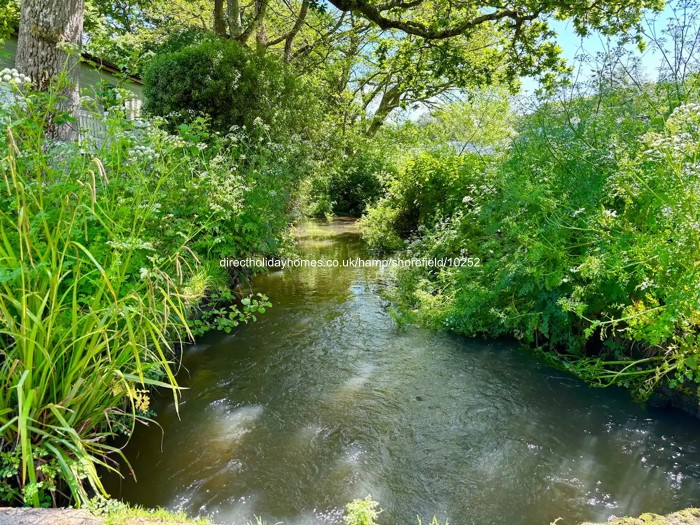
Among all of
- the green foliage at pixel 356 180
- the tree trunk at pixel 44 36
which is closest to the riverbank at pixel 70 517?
the tree trunk at pixel 44 36

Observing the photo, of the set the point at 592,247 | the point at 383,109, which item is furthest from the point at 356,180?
the point at 592,247

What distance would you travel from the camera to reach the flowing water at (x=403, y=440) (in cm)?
298

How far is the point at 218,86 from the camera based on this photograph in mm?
8453

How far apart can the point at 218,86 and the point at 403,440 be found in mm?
7395

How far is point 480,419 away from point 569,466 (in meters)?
0.81

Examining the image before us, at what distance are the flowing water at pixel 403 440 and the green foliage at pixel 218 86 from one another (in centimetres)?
490

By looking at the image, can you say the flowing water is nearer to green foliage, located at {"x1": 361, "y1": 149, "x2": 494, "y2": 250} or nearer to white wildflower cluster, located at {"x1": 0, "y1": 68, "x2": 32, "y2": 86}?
white wildflower cluster, located at {"x1": 0, "y1": 68, "x2": 32, "y2": 86}

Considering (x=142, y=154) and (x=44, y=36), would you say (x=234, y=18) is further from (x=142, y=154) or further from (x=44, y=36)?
(x=142, y=154)

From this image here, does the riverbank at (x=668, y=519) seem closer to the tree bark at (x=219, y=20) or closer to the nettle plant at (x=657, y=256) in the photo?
the nettle plant at (x=657, y=256)

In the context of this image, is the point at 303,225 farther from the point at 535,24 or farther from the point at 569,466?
the point at 569,466

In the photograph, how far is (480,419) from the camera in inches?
157

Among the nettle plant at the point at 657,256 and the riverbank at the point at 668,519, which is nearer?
the riverbank at the point at 668,519

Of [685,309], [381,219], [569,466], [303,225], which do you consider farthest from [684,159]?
[303,225]

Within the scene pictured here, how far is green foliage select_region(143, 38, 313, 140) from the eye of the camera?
27.5 feet
